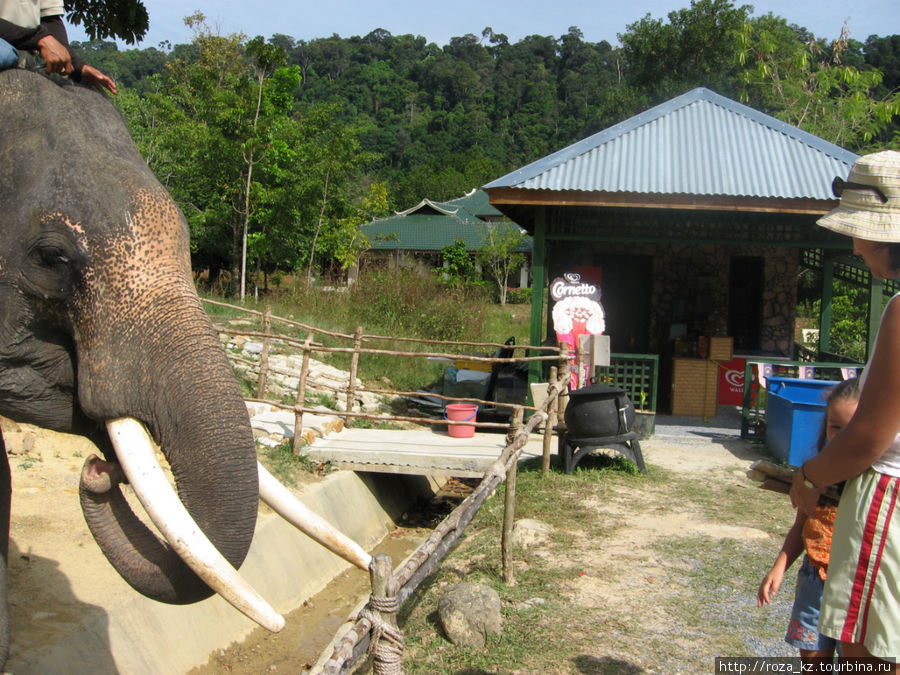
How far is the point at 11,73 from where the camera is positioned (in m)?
2.43

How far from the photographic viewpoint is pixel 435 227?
113ft

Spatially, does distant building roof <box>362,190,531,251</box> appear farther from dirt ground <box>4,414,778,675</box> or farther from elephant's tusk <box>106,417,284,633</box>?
elephant's tusk <box>106,417,284,633</box>

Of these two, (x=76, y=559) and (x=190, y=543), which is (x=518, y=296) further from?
(x=190, y=543)

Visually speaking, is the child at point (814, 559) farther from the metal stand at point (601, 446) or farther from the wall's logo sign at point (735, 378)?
the wall's logo sign at point (735, 378)

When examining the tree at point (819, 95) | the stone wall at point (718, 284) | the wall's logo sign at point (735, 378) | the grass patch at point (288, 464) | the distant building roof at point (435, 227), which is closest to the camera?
the grass patch at point (288, 464)

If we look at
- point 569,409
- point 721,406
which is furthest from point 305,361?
Result: point 721,406

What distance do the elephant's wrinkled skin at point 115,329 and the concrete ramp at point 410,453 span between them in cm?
595

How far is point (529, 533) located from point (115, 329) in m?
4.67

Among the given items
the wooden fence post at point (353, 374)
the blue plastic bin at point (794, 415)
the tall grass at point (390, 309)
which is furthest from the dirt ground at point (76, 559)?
the tall grass at point (390, 309)

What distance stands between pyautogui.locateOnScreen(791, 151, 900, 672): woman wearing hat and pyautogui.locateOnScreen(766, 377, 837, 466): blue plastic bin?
20.7 ft

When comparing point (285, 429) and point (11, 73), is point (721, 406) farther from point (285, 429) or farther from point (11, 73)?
point (11, 73)

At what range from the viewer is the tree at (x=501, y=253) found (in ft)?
95.5

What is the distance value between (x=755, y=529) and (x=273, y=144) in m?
12.5

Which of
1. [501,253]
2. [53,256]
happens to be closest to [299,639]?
[53,256]
